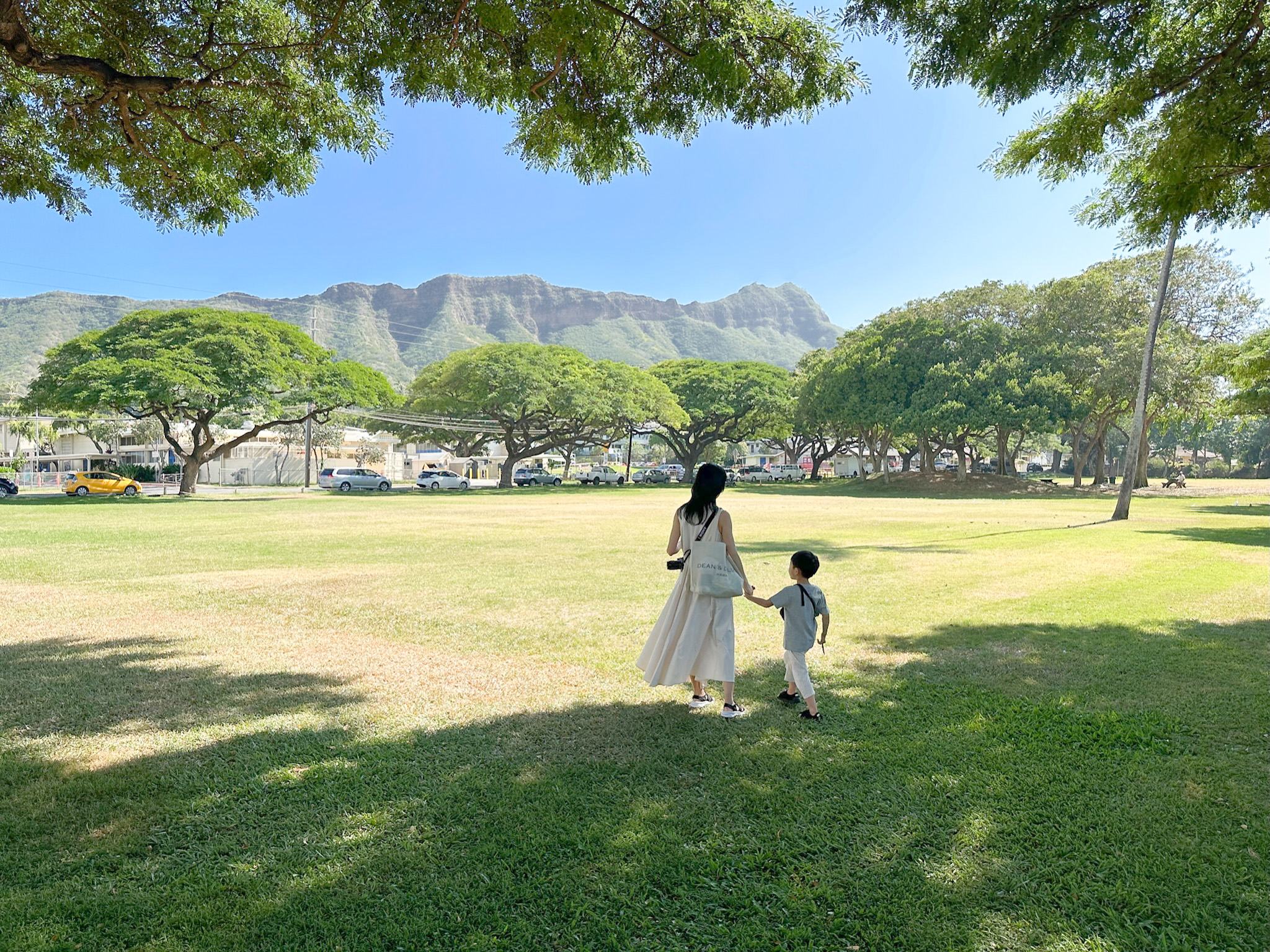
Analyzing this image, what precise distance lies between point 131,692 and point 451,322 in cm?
15630

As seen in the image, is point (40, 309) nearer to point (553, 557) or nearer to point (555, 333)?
point (555, 333)

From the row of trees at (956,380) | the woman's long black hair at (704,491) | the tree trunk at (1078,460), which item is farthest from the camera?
the tree trunk at (1078,460)

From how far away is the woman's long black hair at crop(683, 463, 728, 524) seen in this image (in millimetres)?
4070

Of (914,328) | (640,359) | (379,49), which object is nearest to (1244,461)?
(914,328)

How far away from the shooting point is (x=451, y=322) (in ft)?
500

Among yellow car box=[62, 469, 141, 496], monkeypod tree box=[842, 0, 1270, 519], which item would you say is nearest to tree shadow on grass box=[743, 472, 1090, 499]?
monkeypod tree box=[842, 0, 1270, 519]

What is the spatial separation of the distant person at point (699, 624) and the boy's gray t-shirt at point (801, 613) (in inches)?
11.0

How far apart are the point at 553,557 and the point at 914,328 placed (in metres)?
33.8

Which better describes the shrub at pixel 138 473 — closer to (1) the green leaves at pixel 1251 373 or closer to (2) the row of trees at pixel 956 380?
(2) the row of trees at pixel 956 380

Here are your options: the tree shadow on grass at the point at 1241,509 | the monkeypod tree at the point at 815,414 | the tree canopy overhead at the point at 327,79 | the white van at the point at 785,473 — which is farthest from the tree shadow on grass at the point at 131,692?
the white van at the point at 785,473

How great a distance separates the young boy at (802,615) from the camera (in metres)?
4.22

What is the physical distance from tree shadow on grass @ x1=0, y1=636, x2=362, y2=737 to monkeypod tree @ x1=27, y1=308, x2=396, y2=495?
2370 cm

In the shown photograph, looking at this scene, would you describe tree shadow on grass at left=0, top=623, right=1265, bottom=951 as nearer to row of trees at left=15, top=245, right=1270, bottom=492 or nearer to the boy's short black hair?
the boy's short black hair

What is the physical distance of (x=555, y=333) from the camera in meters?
173
